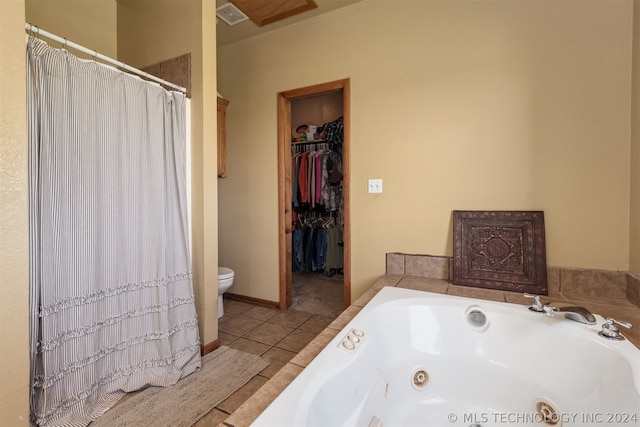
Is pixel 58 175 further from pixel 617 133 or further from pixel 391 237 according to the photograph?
pixel 617 133

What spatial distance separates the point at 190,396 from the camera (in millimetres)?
1557

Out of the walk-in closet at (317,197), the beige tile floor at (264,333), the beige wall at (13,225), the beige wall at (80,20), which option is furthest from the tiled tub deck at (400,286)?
the beige wall at (80,20)

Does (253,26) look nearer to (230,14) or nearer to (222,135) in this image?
(230,14)

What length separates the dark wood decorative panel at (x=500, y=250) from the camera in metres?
1.68

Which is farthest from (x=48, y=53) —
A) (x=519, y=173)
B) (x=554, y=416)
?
(x=554, y=416)

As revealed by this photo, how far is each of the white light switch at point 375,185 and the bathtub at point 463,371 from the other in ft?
2.64

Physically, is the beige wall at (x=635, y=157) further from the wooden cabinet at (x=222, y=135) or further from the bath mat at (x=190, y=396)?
the wooden cabinet at (x=222, y=135)

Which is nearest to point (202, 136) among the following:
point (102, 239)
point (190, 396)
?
point (102, 239)

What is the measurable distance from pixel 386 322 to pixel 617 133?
1.58 metres

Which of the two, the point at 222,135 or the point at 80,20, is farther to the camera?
the point at 222,135

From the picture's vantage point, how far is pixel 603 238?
1.58 m

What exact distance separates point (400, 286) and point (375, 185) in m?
0.75

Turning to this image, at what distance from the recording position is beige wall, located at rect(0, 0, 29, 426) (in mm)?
1054

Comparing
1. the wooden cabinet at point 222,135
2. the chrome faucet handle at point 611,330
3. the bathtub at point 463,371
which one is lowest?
the bathtub at point 463,371
